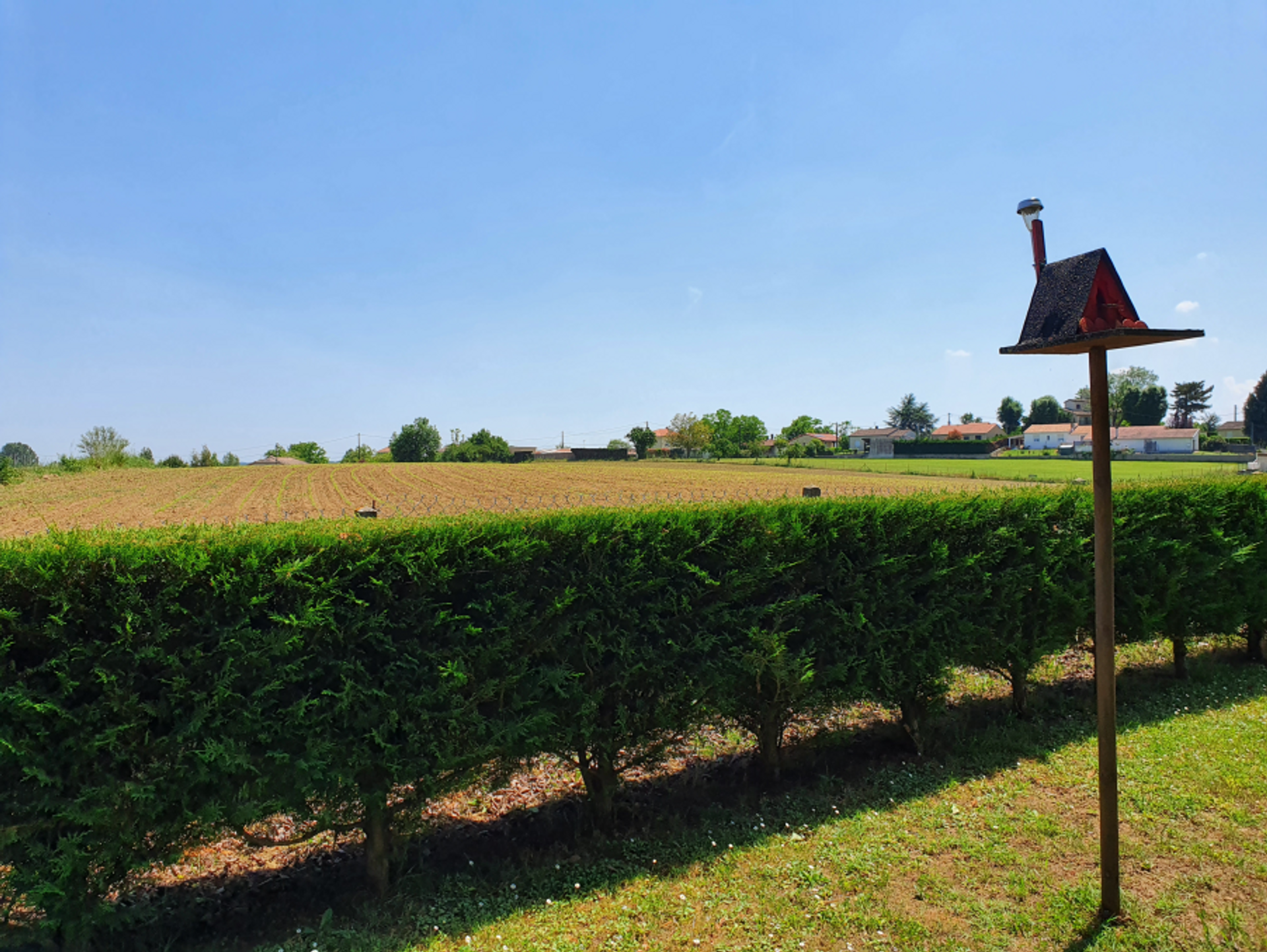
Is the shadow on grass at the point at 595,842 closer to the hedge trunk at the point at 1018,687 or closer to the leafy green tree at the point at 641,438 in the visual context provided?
the hedge trunk at the point at 1018,687

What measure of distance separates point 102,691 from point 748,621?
12.6 ft

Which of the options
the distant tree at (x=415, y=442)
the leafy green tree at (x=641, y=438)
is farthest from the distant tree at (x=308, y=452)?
the leafy green tree at (x=641, y=438)

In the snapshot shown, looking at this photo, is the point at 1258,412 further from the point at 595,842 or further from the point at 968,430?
the point at 595,842

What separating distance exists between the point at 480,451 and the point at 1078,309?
9900 cm

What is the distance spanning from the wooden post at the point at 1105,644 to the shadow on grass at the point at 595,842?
27cm

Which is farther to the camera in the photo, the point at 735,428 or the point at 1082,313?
the point at 735,428

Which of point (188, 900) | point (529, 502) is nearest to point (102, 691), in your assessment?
point (188, 900)

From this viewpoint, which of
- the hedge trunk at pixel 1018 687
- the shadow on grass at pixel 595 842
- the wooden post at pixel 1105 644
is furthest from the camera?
the hedge trunk at pixel 1018 687

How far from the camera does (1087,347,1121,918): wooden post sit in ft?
11.0

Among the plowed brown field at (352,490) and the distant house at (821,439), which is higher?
the distant house at (821,439)

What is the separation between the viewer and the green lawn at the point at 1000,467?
4912cm

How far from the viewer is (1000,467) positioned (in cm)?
6475

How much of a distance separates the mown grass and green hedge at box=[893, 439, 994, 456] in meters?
94.3

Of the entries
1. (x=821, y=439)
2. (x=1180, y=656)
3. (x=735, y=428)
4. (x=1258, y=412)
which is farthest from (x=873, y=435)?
(x=1180, y=656)
